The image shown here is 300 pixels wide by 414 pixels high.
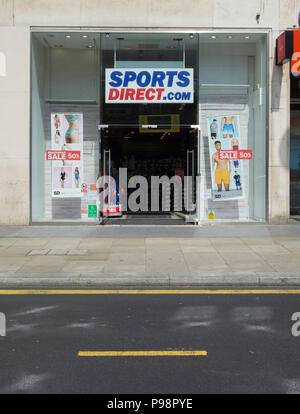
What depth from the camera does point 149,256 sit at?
9.86 m

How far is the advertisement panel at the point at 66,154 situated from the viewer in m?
16.1

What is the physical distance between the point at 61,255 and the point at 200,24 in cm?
915

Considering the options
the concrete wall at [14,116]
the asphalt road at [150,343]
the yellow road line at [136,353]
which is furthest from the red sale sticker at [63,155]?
the yellow road line at [136,353]

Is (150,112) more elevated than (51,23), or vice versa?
(51,23)

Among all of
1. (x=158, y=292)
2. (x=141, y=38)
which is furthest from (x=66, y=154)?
(x=158, y=292)

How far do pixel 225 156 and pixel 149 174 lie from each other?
4.21m

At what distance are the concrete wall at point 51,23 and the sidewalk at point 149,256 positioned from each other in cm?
169

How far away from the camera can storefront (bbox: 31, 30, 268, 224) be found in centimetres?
1521

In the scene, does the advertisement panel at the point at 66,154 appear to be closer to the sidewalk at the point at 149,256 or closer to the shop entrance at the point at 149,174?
the shop entrance at the point at 149,174

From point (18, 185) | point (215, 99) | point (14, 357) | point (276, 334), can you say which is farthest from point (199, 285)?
point (215, 99)

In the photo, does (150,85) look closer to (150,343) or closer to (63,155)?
(63,155)
